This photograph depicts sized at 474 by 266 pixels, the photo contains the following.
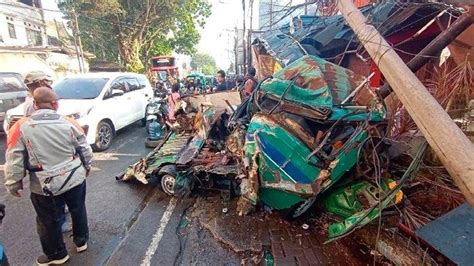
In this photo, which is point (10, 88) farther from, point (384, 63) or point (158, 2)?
point (158, 2)

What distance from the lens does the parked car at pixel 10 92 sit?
24.4ft

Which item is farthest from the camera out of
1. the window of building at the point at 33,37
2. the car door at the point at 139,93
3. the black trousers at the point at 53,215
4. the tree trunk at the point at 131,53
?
the tree trunk at the point at 131,53

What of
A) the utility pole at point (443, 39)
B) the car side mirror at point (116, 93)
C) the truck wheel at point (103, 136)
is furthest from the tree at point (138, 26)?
the utility pole at point (443, 39)

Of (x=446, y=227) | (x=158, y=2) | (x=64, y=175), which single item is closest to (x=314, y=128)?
(x=446, y=227)

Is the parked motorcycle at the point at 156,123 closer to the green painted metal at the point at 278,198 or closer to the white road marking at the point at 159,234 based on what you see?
the white road marking at the point at 159,234

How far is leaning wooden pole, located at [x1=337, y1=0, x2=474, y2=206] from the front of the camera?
170 centimetres

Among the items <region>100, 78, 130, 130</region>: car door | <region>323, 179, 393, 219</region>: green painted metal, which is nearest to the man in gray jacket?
<region>323, 179, 393, 219</region>: green painted metal

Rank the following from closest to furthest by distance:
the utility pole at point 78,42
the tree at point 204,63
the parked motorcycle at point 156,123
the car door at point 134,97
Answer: the parked motorcycle at point 156,123 → the car door at point 134,97 → the utility pole at point 78,42 → the tree at point 204,63

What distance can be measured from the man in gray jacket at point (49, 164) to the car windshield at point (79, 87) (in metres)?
4.46

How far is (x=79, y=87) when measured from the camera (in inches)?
283

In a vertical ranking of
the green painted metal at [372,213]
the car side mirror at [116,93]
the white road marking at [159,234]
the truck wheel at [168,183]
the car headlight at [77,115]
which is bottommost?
the white road marking at [159,234]

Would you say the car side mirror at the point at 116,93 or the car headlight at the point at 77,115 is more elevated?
the car side mirror at the point at 116,93

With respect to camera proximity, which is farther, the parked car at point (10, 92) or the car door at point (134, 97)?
the car door at point (134, 97)

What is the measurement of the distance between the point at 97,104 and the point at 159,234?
4406 mm
